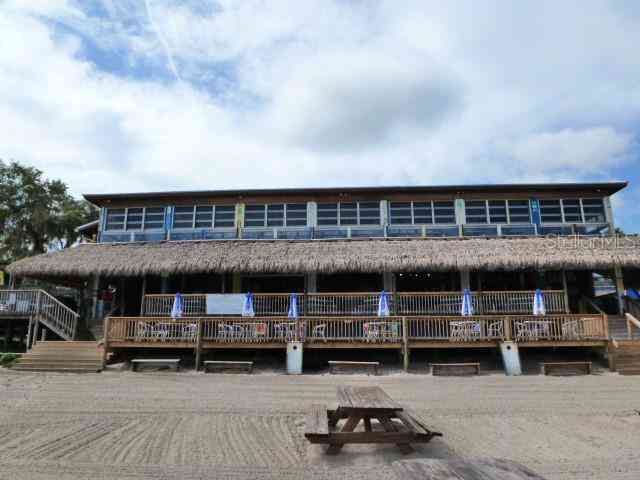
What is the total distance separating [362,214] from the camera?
18984 mm

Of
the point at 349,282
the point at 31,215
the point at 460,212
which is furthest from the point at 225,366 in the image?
the point at 31,215

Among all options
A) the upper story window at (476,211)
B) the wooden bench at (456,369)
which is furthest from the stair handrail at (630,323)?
the upper story window at (476,211)

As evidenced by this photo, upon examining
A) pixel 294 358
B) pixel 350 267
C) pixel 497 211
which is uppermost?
pixel 497 211

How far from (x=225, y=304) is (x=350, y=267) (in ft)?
15.2

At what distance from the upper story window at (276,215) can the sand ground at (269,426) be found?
797 cm

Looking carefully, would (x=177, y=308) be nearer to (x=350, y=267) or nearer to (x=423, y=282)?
(x=350, y=267)

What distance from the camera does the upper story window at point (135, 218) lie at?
19562 mm

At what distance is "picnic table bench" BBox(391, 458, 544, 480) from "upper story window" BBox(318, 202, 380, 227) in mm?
15789

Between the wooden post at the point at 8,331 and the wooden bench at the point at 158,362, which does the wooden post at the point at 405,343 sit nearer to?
the wooden bench at the point at 158,362

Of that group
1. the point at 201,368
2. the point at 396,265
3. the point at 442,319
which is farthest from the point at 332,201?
the point at 201,368

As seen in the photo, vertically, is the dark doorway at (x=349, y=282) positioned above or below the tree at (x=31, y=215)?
below

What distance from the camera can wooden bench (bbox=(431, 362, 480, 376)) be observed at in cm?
1339

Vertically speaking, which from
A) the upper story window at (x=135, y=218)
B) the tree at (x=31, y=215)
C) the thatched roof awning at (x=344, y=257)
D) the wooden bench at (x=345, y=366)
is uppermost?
the tree at (x=31, y=215)

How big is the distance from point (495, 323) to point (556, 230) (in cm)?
638
